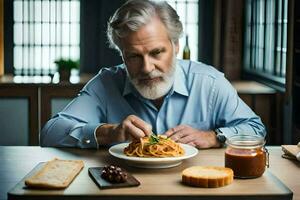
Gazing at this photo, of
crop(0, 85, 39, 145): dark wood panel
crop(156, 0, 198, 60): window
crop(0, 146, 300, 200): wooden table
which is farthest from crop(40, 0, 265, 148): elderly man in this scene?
crop(156, 0, 198, 60): window

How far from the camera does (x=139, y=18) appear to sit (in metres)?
2.59

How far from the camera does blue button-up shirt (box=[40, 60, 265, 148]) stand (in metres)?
2.73

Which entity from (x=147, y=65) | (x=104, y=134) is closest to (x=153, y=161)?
(x=104, y=134)

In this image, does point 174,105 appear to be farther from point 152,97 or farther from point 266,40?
point 266,40

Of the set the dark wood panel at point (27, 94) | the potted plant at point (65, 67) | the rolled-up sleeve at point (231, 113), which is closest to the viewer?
the rolled-up sleeve at point (231, 113)

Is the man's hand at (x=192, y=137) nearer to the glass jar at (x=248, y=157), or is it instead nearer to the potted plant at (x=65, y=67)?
the glass jar at (x=248, y=157)

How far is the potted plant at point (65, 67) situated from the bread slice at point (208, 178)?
3590 mm

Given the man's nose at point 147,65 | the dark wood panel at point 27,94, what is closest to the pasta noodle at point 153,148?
the man's nose at point 147,65

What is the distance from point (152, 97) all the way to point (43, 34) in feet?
12.0

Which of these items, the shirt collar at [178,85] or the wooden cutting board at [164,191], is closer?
the wooden cutting board at [164,191]

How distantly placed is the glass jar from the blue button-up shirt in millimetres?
737

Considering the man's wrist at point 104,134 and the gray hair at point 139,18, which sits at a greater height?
the gray hair at point 139,18

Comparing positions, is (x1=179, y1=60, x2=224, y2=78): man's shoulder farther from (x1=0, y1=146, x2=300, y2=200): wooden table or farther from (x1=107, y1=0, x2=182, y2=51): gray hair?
(x1=0, y1=146, x2=300, y2=200): wooden table

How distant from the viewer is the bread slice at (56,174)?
177 centimetres
